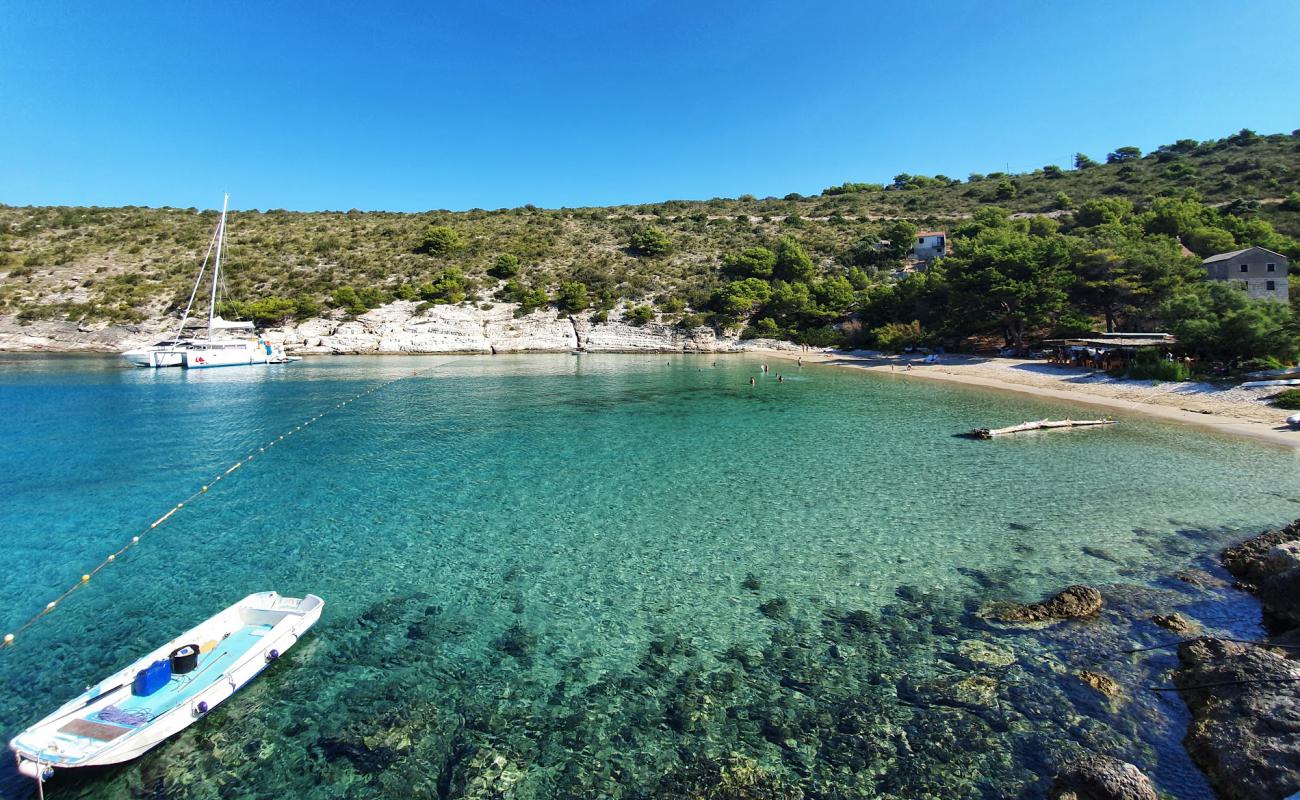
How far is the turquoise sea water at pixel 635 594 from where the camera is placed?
6.30 metres

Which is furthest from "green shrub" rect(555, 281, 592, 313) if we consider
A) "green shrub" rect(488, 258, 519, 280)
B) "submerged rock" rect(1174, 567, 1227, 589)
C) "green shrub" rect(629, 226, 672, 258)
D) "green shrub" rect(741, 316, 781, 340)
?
"submerged rock" rect(1174, 567, 1227, 589)

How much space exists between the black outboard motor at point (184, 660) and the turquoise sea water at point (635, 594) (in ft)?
2.35

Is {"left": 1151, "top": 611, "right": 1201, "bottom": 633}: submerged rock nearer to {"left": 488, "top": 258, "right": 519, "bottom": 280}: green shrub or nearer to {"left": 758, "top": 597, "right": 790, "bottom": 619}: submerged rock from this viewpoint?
{"left": 758, "top": 597, "right": 790, "bottom": 619}: submerged rock

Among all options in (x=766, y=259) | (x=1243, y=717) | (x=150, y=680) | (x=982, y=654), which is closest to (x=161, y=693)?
(x=150, y=680)

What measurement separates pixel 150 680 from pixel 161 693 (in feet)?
0.69

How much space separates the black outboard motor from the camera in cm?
701

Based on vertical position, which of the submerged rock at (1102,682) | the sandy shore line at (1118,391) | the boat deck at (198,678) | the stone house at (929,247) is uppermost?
the stone house at (929,247)

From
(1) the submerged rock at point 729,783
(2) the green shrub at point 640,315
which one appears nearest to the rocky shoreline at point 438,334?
(2) the green shrub at point 640,315

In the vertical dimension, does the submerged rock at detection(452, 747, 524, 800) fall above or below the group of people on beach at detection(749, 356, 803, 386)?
below

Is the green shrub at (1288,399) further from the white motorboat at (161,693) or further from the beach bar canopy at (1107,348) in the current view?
the white motorboat at (161,693)

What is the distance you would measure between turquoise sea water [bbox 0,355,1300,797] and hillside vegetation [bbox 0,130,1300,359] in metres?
26.1

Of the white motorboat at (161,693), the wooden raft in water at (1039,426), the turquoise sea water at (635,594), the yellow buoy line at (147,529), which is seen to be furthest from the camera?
the wooden raft in water at (1039,426)

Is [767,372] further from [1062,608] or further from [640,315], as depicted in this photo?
[1062,608]

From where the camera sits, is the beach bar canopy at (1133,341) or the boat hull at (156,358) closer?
the beach bar canopy at (1133,341)
